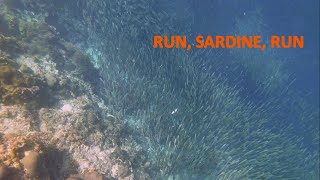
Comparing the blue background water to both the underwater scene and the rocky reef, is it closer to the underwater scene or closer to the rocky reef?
the underwater scene

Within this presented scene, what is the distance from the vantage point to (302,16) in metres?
28.9

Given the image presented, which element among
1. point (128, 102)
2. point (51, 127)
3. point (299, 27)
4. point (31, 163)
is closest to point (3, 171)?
point (31, 163)

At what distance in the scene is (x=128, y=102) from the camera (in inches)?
279

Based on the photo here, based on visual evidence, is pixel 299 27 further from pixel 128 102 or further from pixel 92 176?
pixel 92 176

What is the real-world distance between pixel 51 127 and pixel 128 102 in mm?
2789

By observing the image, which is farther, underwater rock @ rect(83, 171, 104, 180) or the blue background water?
the blue background water

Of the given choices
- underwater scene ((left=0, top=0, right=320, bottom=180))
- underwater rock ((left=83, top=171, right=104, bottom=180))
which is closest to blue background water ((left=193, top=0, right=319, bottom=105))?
underwater scene ((left=0, top=0, right=320, bottom=180))

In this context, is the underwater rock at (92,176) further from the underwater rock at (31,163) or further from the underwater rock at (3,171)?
the underwater rock at (3,171)

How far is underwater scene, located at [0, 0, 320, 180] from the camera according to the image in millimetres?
4246

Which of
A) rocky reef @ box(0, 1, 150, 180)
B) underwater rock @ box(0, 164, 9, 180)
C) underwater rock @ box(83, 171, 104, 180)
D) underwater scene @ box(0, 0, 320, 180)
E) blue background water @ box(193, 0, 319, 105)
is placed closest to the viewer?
underwater rock @ box(0, 164, 9, 180)

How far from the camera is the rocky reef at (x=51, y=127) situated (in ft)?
11.4

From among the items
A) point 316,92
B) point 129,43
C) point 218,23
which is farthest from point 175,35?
point 316,92

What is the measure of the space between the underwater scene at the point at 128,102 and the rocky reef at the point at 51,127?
0.7 inches

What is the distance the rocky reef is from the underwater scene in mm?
17
